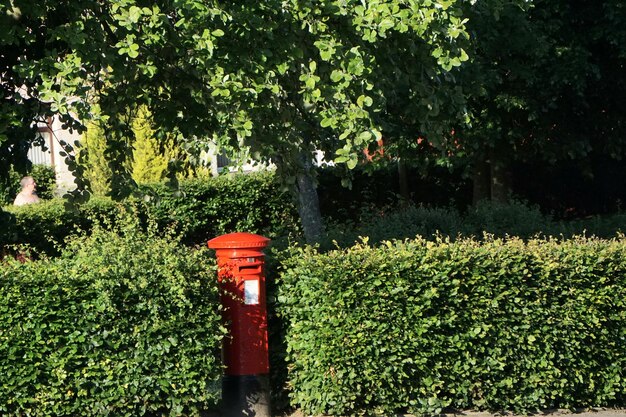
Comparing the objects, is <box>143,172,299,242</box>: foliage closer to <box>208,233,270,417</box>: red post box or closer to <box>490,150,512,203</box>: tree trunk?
<box>490,150,512,203</box>: tree trunk

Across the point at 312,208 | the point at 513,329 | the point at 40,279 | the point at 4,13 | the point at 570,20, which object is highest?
the point at 570,20

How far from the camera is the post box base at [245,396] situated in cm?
807

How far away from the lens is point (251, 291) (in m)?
8.04

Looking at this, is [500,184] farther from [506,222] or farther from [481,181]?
[506,222]

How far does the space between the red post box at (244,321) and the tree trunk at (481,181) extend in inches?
449

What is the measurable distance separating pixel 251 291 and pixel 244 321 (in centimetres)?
26

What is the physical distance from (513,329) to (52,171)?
20176 mm

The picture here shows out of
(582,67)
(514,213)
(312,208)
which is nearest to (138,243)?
(514,213)

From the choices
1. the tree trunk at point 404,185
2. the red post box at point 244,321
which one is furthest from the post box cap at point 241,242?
the tree trunk at point 404,185

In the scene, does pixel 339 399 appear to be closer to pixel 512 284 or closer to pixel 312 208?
pixel 512 284

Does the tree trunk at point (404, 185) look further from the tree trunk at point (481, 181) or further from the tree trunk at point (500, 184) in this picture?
the tree trunk at point (500, 184)

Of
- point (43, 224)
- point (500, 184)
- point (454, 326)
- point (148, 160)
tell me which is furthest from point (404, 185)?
point (454, 326)

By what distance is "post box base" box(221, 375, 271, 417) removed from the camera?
807cm

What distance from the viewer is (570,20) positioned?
599 inches
